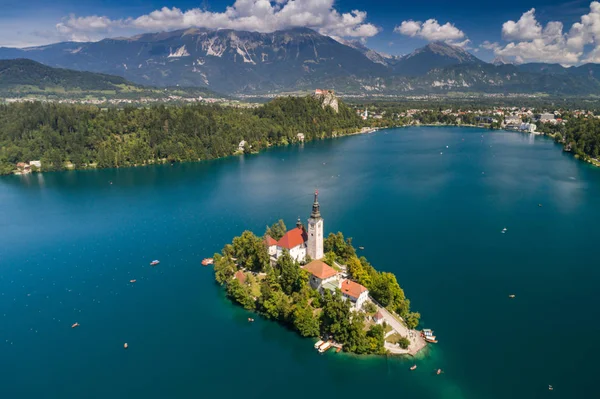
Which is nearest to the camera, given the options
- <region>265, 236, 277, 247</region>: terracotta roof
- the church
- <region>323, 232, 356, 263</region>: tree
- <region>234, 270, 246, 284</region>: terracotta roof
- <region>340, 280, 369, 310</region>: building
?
<region>340, 280, 369, 310</region>: building

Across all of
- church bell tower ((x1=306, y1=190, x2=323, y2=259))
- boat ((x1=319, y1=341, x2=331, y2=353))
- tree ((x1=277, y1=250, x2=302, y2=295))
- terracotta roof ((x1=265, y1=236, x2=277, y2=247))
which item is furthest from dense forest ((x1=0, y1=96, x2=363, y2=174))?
boat ((x1=319, y1=341, x2=331, y2=353))

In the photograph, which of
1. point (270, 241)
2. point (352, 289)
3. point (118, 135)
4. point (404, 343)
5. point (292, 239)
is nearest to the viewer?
point (404, 343)

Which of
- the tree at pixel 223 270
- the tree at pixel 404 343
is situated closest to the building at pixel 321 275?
the tree at pixel 404 343

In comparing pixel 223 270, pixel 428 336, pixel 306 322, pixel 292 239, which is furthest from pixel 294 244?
pixel 428 336

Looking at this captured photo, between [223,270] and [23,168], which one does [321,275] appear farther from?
[23,168]

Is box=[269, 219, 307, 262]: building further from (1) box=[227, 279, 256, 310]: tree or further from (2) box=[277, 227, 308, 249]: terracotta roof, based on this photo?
(1) box=[227, 279, 256, 310]: tree

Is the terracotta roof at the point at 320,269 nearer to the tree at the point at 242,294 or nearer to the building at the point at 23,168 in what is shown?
the tree at the point at 242,294
